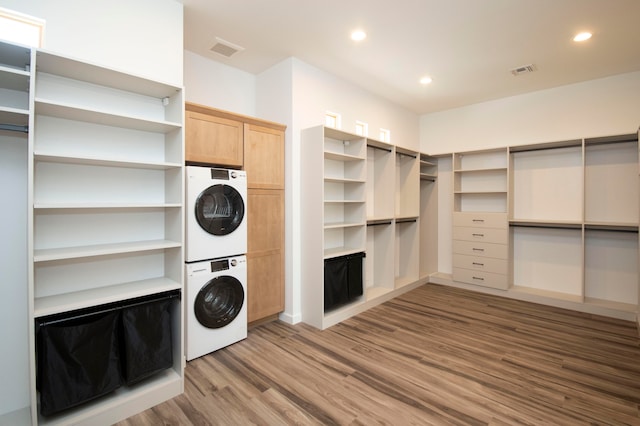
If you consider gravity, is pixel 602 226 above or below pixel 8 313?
above

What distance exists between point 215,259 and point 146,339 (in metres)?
0.84

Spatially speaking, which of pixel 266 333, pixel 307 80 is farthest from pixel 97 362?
pixel 307 80

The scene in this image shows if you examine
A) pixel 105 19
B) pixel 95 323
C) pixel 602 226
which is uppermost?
pixel 105 19

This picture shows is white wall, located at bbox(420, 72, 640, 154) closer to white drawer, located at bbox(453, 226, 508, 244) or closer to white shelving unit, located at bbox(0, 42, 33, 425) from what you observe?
white drawer, located at bbox(453, 226, 508, 244)

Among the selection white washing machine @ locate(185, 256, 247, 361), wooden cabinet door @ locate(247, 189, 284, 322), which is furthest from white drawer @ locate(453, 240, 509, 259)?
white washing machine @ locate(185, 256, 247, 361)

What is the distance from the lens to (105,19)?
7.29ft

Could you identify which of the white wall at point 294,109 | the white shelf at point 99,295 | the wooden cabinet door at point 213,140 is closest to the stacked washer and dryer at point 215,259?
the wooden cabinet door at point 213,140

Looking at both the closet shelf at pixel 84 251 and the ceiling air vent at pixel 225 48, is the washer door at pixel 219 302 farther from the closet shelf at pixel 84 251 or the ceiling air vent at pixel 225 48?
the ceiling air vent at pixel 225 48

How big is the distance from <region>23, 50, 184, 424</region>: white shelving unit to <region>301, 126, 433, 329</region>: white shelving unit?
1.52 m

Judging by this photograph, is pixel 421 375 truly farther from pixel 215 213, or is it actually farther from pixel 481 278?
pixel 481 278

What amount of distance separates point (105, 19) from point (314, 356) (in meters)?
3.17

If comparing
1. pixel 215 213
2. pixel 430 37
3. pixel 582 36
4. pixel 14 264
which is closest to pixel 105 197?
pixel 14 264

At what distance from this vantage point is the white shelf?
1820 millimetres

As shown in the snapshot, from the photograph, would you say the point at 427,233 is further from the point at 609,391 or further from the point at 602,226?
the point at 609,391
